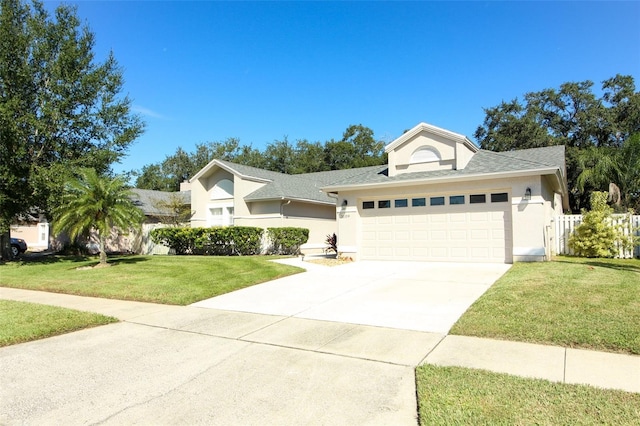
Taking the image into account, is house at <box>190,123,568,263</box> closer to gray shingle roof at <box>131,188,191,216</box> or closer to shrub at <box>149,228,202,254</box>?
→ shrub at <box>149,228,202,254</box>

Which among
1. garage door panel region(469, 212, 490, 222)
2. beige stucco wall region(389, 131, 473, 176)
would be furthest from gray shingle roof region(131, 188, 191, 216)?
garage door panel region(469, 212, 490, 222)

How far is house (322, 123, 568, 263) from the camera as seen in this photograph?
12.5 metres

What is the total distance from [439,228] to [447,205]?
0.87 m

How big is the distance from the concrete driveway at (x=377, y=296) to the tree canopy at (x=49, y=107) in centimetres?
1141

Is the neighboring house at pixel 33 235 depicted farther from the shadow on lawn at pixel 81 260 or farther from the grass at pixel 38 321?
the grass at pixel 38 321

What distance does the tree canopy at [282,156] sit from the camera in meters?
44.4

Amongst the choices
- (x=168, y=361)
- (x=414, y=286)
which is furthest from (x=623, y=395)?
(x=414, y=286)

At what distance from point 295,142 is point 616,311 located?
44.9 metres

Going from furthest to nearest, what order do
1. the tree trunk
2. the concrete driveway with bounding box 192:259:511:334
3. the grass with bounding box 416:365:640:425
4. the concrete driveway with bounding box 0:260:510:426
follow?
the tree trunk
the concrete driveway with bounding box 192:259:511:334
the concrete driveway with bounding box 0:260:510:426
the grass with bounding box 416:365:640:425

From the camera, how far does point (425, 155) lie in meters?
14.8

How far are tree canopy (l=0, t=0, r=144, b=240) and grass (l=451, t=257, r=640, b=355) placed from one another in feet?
52.5

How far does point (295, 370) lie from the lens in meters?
4.38

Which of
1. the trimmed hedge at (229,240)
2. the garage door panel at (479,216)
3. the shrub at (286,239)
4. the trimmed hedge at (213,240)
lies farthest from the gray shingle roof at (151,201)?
the garage door panel at (479,216)

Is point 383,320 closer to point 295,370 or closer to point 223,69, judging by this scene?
point 295,370
